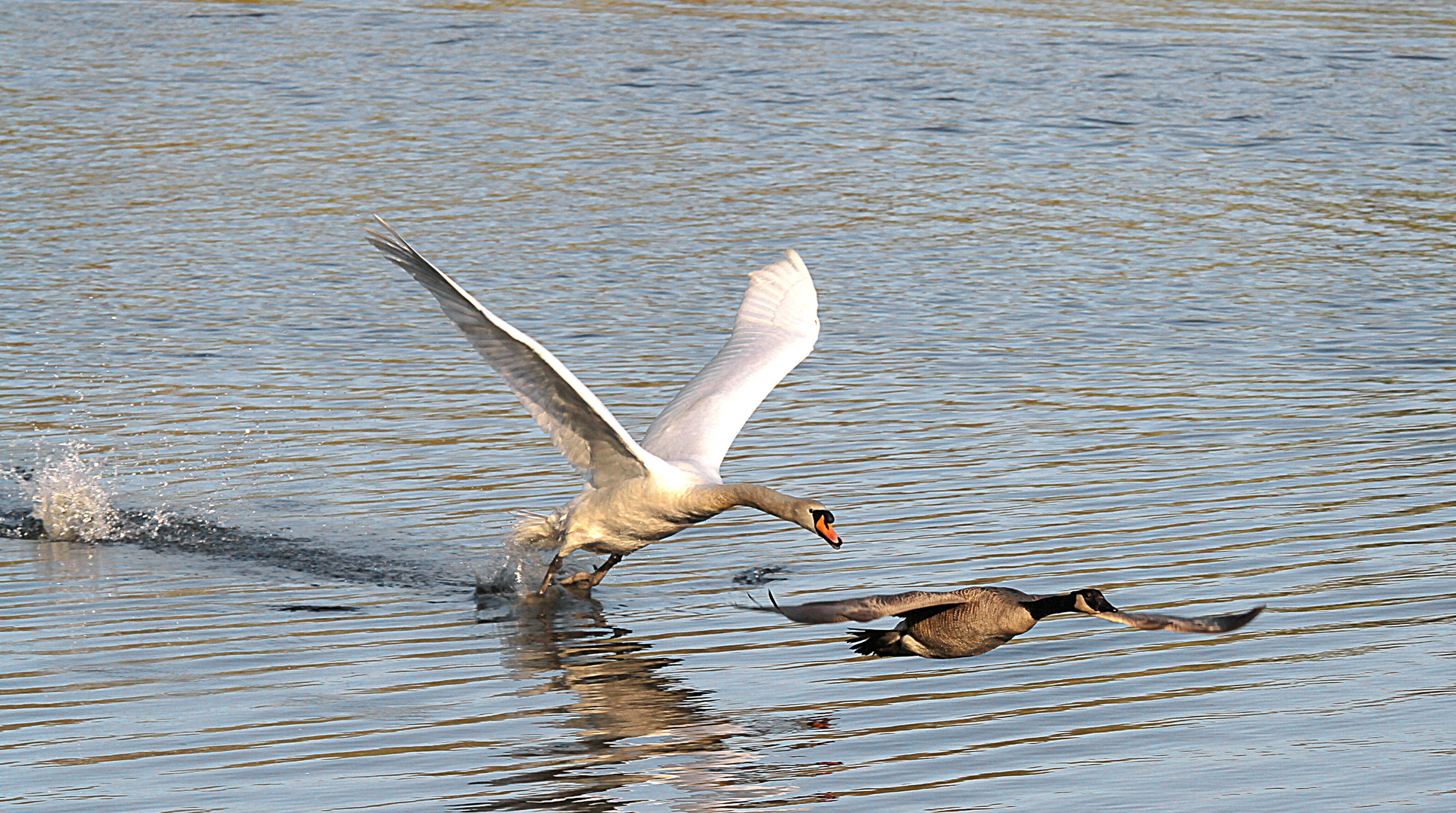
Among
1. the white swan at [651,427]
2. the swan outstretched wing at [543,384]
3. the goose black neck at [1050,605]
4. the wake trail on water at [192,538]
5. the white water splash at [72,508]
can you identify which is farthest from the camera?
the white water splash at [72,508]

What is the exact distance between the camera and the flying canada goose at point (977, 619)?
19.7ft

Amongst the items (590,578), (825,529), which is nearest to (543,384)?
(590,578)

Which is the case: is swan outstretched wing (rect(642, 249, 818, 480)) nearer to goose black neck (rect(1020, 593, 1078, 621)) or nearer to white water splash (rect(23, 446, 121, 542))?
goose black neck (rect(1020, 593, 1078, 621))

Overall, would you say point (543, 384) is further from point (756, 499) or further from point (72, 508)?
point (72, 508)

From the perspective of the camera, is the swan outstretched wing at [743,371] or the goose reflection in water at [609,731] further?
the swan outstretched wing at [743,371]

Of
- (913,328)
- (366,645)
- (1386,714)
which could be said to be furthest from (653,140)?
(1386,714)

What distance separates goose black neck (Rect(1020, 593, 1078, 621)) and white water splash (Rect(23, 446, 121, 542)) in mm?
5329

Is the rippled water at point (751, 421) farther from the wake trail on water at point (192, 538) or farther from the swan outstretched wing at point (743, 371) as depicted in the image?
the swan outstretched wing at point (743, 371)

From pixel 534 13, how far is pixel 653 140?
815 centimetres

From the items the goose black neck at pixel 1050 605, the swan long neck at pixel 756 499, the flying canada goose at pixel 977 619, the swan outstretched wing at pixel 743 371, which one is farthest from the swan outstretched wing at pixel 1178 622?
the swan outstretched wing at pixel 743 371

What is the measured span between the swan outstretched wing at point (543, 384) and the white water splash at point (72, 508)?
248cm

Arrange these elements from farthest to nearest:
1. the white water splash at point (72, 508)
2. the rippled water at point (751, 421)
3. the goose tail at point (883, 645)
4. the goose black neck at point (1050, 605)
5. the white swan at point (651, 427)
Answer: the white water splash at point (72, 508), the white swan at point (651, 427), the rippled water at point (751, 421), the goose tail at point (883, 645), the goose black neck at point (1050, 605)

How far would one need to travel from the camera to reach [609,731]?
7.39 meters

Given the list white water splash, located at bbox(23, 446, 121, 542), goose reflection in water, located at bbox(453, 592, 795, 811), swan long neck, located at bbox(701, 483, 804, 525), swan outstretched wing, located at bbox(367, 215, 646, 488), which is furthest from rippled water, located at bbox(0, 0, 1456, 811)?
swan outstretched wing, located at bbox(367, 215, 646, 488)
